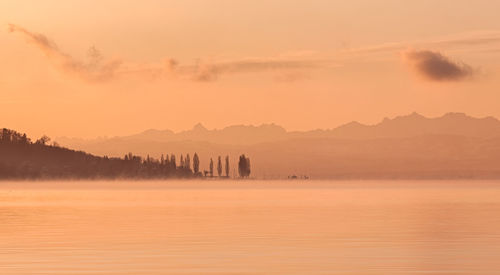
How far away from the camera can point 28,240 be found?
70.4 metres

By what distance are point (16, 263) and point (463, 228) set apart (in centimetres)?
4328

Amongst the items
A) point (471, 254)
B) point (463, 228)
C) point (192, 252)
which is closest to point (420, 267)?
point (471, 254)

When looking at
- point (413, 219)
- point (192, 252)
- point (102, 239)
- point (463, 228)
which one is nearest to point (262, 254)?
point (192, 252)

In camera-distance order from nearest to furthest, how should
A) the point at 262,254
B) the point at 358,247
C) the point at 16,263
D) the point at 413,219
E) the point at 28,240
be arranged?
the point at 16,263 < the point at 262,254 < the point at 358,247 < the point at 28,240 < the point at 413,219

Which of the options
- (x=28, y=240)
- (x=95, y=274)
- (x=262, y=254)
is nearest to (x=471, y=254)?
(x=262, y=254)

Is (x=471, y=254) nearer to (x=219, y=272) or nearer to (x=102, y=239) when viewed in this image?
(x=219, y=272)

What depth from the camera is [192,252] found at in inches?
2344

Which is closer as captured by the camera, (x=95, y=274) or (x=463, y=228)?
(x=95, y=274)

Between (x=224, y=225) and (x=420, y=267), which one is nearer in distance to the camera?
(x=420, y=267)

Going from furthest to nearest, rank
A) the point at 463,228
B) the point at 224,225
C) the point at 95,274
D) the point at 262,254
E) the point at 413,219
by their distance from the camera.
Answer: the point at 413,219 < the point at 224,225 < the point at 463,228 < the point at 262,254 < the point at 95,274

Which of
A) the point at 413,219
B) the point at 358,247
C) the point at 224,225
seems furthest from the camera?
the point at 413,219

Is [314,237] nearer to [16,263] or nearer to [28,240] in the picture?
[28,240]

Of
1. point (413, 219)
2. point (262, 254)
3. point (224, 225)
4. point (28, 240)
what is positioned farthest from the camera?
point (413, 219)

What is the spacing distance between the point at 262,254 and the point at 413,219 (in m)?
46.8
